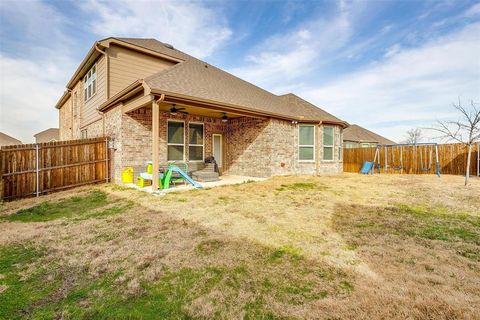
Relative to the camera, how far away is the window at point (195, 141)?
407 inches

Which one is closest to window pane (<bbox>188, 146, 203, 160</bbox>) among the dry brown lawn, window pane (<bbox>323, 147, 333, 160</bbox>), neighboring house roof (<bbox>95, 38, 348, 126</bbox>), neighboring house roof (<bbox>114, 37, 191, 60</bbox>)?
neighboring house roof (<bbox>95, 38, 348, 126</bbox>)

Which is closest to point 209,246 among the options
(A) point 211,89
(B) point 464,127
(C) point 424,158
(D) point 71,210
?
(D) point 71,210

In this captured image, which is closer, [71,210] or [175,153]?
[71,210]

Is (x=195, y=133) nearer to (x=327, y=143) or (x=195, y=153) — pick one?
(x=195, y=153)

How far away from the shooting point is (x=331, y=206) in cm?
525

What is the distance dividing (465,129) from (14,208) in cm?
1715

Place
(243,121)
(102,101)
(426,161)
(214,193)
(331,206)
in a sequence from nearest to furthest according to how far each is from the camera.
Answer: (331,206)
(214,193)
(102,101)
(243,121)
(426,161)

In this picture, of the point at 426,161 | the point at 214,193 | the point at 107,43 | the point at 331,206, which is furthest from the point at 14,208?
the point at 426,161

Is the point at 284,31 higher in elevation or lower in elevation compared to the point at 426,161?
higher

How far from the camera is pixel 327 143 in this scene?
12.6m

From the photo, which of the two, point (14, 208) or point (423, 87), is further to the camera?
point (423, 87)

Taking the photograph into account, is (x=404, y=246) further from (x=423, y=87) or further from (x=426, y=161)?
(x=423, y=87)

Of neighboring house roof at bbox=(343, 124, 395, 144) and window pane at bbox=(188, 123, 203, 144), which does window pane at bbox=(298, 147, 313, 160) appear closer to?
window pane at bbox=(188, 123, 203, 144)

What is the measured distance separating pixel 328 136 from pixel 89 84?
13633mm
